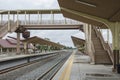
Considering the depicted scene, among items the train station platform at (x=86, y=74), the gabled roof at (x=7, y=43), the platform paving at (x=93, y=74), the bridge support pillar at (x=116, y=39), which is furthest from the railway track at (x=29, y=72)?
the gabled roof at (x=7, y=43)

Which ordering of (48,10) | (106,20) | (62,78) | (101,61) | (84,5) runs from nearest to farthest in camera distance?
(62,78) → (84,5) → (106,20) → (101,61) → (48,10)

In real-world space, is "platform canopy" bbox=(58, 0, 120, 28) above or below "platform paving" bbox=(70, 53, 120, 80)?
above

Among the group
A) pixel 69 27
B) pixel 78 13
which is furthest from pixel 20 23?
pixel 78 13

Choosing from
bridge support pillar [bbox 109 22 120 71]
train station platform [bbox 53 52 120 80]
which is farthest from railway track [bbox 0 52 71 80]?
bridge support pillar [bbox 109 22 120 71]

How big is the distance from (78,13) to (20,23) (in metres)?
41.5

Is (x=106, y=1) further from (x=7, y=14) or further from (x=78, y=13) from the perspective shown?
(x=7, y=14)

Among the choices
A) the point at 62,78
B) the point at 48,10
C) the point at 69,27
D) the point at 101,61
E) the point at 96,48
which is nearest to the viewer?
the point at 62,78

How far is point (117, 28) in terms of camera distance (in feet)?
67.5

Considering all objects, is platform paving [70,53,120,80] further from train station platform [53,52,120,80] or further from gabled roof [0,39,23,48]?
gabled roof [0,39,23,48]

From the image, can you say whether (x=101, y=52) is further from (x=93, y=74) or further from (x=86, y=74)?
(x=86, y=74)

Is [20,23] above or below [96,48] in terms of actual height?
above

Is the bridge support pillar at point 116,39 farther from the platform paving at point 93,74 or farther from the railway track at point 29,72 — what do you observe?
the railway track at point 29,72

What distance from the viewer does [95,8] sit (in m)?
19.5

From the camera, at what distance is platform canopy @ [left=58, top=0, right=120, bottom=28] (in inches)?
677
